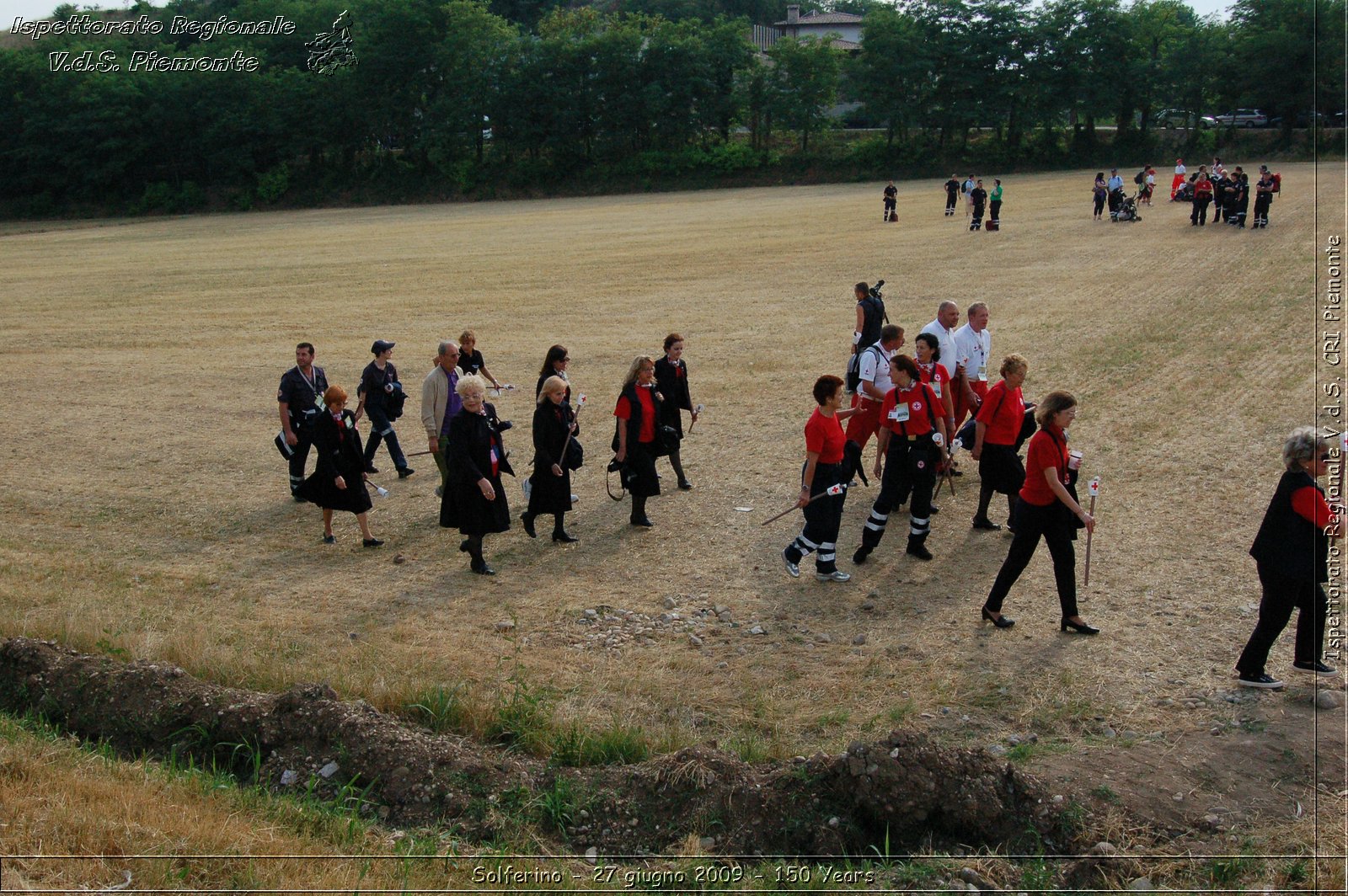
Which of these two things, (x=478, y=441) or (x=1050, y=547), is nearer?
(x=1050, y=547)

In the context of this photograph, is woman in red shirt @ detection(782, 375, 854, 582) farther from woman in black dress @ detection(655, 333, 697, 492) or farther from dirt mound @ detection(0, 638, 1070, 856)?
dirt mound @ detection(0, 638, 1070, 856)

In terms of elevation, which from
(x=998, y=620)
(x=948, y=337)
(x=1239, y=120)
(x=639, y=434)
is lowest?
(x=998, y=620)

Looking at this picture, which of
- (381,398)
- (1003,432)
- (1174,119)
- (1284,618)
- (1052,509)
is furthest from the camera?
(1174,119)

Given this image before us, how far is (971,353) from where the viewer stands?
11.5 metres

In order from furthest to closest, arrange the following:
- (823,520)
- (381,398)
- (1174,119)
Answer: (1174,119) → (381,398) → (823,520)

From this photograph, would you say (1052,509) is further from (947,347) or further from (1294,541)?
(947,347)

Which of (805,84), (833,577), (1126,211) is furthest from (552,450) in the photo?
(805,84)

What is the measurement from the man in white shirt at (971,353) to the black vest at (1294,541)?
4851mm

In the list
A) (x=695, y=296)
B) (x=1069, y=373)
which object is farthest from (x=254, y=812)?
(x=695, y=296)

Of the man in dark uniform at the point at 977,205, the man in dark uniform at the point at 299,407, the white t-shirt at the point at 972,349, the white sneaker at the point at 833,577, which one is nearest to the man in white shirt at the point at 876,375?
the white t-shirt at the point at 972,349

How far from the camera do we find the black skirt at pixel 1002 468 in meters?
9.55

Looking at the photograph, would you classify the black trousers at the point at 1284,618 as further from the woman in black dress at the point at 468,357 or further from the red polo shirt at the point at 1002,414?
the woman in black dress at the point at 468,357

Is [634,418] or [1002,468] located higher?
[634,418]

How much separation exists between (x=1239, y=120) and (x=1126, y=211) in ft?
107
